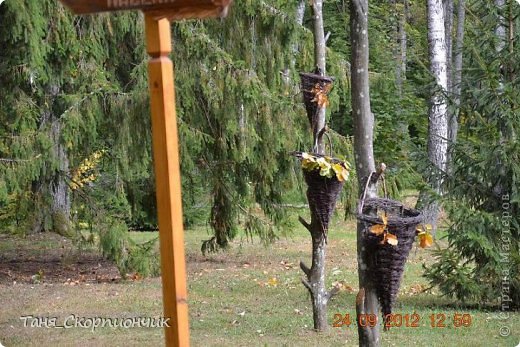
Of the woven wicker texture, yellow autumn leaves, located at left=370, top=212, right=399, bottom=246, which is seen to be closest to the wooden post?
yellow autumn leaves, located at left=370, top=212, right=399, bottom=246

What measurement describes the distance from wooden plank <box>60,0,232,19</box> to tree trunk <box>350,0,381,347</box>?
6.40 feet

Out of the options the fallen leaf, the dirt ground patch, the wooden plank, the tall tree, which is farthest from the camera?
the dirt ground patch

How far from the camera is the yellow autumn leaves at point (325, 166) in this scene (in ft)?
19.0

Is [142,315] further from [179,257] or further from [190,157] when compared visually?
[179,257]

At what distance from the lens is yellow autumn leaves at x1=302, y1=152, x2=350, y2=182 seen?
579 centimetres

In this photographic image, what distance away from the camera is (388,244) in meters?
4.39

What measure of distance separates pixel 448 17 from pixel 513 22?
18263mm

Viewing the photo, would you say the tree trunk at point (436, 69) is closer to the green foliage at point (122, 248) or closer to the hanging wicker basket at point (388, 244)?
the green foliage at point (122, 248)

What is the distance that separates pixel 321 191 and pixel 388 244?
1.63 m

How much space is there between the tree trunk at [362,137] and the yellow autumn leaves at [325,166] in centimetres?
92

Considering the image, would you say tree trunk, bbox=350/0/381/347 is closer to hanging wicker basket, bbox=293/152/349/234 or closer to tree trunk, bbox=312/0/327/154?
hanging wicker basket, bbox=293/152/349/234

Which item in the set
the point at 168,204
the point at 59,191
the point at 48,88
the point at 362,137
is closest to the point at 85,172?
the point at 59,191
